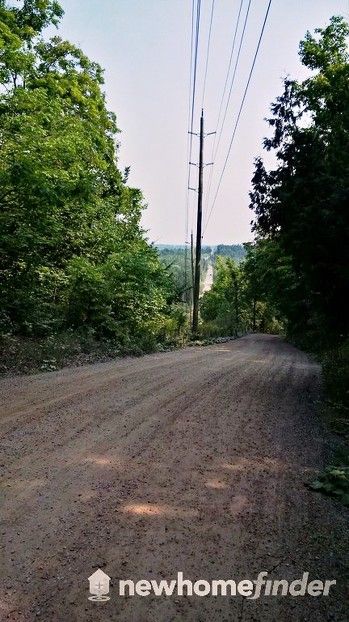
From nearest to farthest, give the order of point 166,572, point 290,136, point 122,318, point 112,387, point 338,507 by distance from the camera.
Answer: point 166,572 < point 338,507 < point 112,387 < point 290,136 < point 122,318

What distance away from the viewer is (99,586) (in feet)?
8.80

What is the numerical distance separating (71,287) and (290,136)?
31.1ft

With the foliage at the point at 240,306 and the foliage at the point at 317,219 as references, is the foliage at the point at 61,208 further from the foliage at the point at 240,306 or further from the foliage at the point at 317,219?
the foliage at the point at 240,306

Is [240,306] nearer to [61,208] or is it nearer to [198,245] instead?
[198,245]

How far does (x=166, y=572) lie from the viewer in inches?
112

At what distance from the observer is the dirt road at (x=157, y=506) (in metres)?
2.61

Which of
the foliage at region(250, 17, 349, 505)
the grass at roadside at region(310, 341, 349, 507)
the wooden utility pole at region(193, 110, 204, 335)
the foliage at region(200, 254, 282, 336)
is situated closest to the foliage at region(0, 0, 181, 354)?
the wooden utility pole at region(193, 110, 204, 335)

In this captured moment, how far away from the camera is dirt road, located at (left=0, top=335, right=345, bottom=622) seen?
261 cm

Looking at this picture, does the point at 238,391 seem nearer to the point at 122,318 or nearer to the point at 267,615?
the point at 267,615

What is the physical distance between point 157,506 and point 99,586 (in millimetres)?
1089

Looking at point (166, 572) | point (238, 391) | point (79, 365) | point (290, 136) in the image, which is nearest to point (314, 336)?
point (238, 391)

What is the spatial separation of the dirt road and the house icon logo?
44 millimetres

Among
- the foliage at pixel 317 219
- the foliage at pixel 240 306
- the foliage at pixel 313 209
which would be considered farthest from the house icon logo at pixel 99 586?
the foliage at pixel 240 306

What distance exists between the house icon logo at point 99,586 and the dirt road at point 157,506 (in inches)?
1.7
